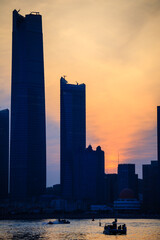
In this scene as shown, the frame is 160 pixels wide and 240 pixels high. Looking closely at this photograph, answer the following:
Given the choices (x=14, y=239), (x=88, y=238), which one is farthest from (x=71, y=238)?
(x=14, y=239)

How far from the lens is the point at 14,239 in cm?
19075

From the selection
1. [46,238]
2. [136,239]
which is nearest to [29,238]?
[46,238]

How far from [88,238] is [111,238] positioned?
8.78 m

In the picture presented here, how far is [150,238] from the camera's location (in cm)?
19562

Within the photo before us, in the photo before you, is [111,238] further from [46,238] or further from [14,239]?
[14,239]

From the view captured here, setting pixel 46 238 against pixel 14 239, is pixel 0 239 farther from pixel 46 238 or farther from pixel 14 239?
pixel 46 238

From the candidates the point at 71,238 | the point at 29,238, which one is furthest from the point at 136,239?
the point at 29,238

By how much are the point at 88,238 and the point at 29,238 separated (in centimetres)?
2239

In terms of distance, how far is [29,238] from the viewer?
196 metres

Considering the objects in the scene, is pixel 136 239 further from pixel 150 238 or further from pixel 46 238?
pixel 46 238

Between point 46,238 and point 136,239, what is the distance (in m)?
34.0

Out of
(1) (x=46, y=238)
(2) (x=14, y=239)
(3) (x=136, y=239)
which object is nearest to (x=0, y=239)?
(2) (x=14, y=239)

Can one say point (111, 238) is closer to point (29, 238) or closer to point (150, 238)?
point (150, 238)

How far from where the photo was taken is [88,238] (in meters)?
197
